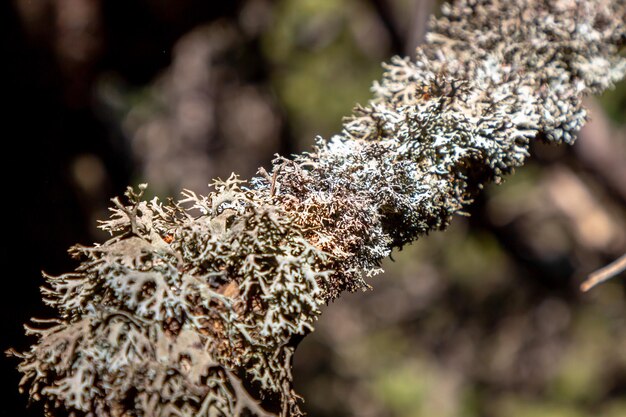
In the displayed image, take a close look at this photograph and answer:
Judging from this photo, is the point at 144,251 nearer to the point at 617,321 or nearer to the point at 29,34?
the point at 29,34

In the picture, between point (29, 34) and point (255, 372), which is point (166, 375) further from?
point (29, 34)

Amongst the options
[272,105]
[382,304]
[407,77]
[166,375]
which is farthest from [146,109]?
[166,375]

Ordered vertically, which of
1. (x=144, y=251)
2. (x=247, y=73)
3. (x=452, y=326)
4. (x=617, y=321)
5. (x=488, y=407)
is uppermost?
(x=247, y=73)

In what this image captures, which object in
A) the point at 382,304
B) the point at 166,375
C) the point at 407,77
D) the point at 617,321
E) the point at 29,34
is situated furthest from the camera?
the point at 382,304

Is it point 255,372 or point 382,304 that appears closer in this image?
point 255,372

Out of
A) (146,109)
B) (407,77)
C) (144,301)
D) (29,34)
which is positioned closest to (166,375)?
(144,301)

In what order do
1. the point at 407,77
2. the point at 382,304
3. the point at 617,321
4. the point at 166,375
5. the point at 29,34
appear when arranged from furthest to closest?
1. the point at 382,304
2. the point at 617,321
3. the point at 29,34
4. the point at 407,77
5. the point at 166,375

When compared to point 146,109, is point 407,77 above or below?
below
